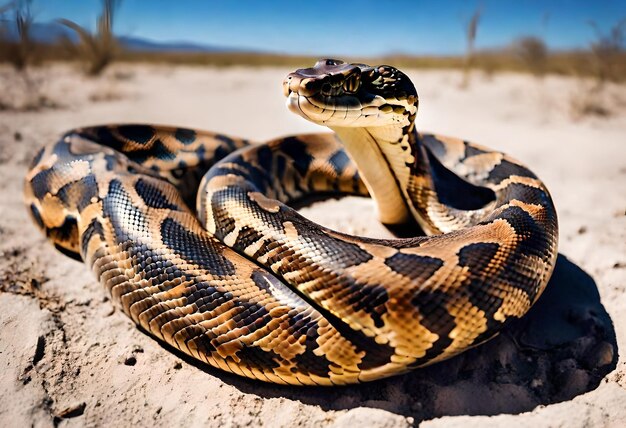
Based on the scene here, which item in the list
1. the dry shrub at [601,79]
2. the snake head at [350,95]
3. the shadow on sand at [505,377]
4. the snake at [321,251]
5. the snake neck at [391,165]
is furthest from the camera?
the dry shrub at [601,79]

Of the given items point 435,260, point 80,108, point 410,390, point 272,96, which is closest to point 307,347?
point 410,390

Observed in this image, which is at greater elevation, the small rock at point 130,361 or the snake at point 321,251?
the snake at point 321,251

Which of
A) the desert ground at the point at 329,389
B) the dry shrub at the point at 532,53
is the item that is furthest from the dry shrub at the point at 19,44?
the dry shrub at the point at 532,53

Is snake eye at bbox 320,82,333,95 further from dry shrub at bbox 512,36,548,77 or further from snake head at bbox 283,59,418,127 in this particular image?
dry shrub at bbox 512,36,548,77

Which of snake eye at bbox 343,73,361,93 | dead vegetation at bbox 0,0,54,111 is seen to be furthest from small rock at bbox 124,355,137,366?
dead vegetation at bbox 0,0,54,111

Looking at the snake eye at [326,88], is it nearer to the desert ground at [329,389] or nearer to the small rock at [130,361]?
the desert ground at [329,389]
